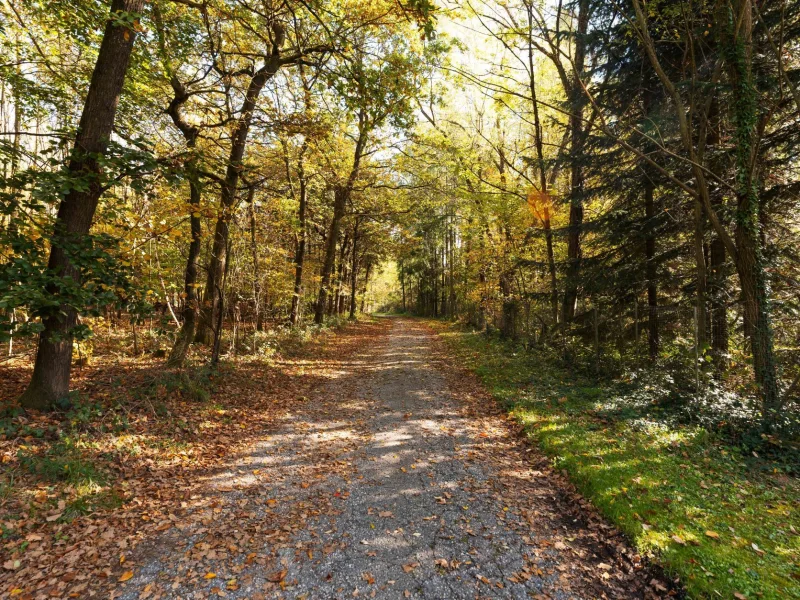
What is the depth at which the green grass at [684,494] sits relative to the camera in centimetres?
321

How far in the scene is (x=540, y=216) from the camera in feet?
43.9

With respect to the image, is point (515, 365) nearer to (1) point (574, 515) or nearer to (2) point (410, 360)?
(2) point (410, 360)

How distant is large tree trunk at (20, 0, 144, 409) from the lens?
5090 millimetres

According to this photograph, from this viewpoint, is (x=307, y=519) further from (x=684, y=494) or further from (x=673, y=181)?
(x=673, y=181)

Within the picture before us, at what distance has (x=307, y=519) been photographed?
415cm

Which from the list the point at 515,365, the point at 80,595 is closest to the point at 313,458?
the point at 80,595

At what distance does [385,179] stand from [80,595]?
659 inches

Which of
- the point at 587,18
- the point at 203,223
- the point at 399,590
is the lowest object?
the point at 399,590

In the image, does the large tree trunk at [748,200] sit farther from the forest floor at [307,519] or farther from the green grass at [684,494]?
the forest floor at [307,519]

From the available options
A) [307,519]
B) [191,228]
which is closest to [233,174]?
[191,228]

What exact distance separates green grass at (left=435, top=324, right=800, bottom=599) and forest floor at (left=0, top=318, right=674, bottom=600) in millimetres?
293

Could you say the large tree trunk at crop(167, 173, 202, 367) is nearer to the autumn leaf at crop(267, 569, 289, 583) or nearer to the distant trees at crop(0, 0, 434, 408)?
the distant trees at crop(0, 0, 434, 408)

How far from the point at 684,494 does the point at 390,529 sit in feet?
11.3

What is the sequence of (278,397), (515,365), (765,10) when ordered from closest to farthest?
1. (765,10)
2. (278,397)
3. (515,365)
